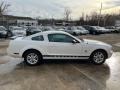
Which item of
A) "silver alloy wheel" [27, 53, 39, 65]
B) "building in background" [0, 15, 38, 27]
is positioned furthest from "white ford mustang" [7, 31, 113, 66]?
"building in background" [0, 15, 38, 27]

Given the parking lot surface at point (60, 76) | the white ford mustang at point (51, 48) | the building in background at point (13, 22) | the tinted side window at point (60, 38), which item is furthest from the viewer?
the building in background at point (13, 22)

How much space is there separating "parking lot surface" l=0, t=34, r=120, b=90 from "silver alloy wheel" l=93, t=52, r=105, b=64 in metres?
0.33

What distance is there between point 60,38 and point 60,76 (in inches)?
98.1

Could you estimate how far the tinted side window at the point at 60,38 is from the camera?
9.54 m

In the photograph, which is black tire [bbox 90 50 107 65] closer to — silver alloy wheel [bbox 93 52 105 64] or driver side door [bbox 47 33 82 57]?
silver alloy wheel [bbox 93 52 105 64]

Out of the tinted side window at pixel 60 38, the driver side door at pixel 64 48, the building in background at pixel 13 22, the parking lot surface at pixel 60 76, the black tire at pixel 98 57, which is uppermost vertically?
the building in background at pixel 13 22

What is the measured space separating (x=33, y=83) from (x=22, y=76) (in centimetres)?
102

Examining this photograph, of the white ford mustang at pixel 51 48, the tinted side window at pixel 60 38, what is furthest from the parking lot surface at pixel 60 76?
the tinted side window at pixel 60 38

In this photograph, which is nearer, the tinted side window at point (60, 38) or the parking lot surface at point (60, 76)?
the parking lot surface at point (60, 76)

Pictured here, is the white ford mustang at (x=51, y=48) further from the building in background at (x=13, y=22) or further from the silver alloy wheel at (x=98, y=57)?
the building in background at (x=13, y=22)

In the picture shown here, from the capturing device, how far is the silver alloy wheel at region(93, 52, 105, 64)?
31.7ft

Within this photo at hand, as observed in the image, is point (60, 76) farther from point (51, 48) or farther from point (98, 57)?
point (98, 57)

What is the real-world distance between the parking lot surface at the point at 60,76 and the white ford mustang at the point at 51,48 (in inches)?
16.4

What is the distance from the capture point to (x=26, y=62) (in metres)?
9.48
